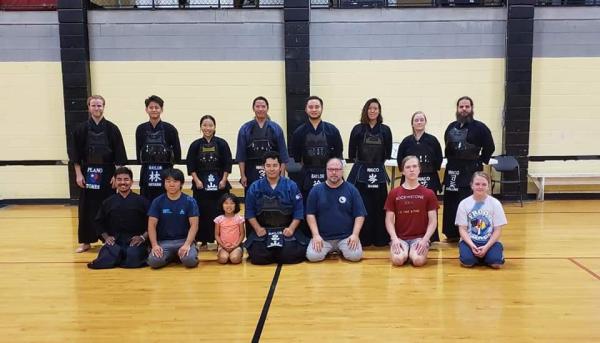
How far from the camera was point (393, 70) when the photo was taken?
8570 millimetres

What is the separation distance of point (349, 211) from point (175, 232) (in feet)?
5.68

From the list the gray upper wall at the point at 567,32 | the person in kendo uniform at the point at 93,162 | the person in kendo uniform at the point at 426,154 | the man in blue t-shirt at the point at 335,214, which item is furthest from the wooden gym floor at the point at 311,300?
the gray upper wall at the point at 567,32

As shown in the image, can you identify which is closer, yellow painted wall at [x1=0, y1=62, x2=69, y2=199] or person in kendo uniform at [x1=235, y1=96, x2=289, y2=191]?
person in kendo uniform at [x1=235, y1=96, x2=289, y2=191]

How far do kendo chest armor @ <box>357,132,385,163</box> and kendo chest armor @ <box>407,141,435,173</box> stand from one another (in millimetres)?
365

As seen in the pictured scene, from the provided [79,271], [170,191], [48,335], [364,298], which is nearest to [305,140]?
[170,191]

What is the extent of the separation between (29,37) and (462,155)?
7311 mm

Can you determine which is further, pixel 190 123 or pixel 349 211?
pixel 190 123

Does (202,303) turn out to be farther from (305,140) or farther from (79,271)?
(305,140)

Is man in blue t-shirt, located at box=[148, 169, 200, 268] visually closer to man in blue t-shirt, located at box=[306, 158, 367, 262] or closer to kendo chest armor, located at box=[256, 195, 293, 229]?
kendo chest armor, located at box=[256, 195, 293, 229]

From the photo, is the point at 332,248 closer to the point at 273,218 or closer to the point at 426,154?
the point at 273,218

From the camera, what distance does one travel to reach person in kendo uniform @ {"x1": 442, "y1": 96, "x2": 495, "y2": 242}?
5.58 m

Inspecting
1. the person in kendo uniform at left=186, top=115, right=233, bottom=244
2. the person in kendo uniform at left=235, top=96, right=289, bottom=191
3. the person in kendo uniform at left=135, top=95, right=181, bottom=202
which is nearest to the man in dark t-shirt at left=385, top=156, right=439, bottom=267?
the person in kendo uniform at left=235, top=96, right=289, bottom=191

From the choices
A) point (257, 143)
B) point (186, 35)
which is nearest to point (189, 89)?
point (186, 35)

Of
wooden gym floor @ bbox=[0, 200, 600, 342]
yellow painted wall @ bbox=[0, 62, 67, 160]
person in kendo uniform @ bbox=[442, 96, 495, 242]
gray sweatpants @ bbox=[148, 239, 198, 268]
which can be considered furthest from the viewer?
yellow painted wall @ bbox=[0, 62, 67, 160]
